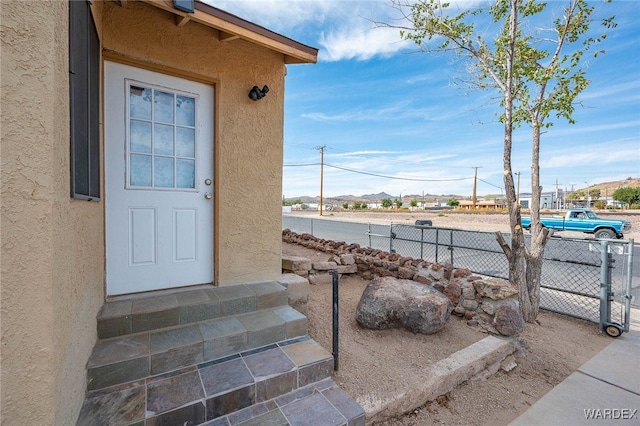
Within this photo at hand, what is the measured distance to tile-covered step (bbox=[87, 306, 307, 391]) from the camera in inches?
73.9

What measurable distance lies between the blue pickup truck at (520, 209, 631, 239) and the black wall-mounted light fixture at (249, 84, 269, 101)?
12.7 m

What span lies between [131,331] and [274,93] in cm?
264

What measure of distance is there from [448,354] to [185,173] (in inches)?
126

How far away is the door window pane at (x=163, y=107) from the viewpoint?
8.89 feet

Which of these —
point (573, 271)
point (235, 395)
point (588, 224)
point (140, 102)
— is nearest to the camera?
point (235, 395)

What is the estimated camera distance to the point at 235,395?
188cm

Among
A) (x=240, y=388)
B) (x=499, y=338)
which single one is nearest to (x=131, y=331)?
(x=240, y=388)

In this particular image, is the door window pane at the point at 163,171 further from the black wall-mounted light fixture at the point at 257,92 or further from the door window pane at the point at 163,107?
the black wall-mounted light fixture at the point at 257,92

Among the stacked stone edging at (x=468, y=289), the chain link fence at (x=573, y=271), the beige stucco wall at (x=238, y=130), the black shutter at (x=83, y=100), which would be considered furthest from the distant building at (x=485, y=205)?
the black shutter at (x=83, y=100)

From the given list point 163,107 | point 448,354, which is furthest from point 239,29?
point 448,354

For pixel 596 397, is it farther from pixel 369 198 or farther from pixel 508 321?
pixel 369 198

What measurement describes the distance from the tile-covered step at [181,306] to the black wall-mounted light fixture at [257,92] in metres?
2.00

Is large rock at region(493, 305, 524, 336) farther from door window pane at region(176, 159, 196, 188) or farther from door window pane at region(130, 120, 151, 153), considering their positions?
door window pane at region(130, 120, 151, 153)

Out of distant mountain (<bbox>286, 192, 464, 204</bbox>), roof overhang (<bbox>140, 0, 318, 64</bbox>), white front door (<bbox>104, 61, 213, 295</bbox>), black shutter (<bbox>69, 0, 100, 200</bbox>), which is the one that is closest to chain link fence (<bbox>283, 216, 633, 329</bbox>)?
roof overhang (<bbox>140, 0, 318, 64</bbox>)
